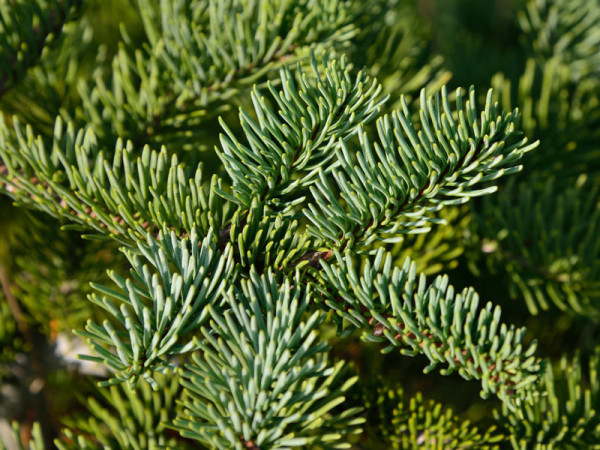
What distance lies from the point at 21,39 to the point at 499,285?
1.14ft

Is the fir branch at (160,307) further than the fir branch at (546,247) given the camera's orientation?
No

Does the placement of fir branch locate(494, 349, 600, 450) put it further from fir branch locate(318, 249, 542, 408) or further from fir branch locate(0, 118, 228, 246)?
fir branch locate(0, 118, 228, 246)

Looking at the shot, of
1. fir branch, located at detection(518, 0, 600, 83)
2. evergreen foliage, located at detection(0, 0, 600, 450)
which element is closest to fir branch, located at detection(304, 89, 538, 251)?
evergreen foliage, located at detection(0, 0, 600, 450)

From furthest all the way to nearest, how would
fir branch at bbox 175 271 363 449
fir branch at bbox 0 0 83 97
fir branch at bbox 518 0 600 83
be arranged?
1. fir branch at bbox 518 0 600 83
2. fir branch at bbox 0 0 83 97
3. fir branch at bbox 175 271 363 449

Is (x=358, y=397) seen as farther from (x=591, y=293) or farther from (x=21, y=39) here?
(x=21, y=39)

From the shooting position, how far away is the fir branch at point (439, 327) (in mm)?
189

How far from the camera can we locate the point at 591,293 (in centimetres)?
32

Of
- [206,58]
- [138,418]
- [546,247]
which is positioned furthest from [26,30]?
[546,247]

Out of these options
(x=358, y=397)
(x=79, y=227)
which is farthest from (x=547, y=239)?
(x=79, y=227)

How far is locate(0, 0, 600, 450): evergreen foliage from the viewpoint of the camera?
187 millimetres

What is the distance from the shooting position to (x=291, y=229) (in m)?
0.21

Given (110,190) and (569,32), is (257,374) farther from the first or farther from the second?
(569,32)

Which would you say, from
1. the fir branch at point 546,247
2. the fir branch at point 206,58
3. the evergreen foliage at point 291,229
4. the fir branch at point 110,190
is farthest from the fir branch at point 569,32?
the fir branch at point 110,190

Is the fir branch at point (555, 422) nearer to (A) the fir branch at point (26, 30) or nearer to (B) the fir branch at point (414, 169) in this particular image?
(B) the fir branch at point (414, 169)
